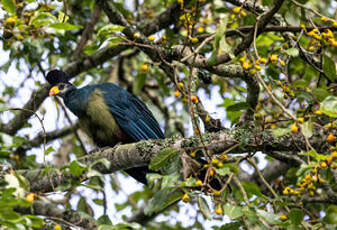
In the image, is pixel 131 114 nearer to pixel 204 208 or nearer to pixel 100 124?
pixel 100 124

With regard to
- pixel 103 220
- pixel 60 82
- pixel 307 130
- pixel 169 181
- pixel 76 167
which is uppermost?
pixel 60 82

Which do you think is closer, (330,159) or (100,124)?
(330,159)

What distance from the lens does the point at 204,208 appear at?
293cm

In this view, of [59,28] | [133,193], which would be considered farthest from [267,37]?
A: [133,193]

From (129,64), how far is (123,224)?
5.47 m

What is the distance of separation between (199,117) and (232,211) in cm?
193

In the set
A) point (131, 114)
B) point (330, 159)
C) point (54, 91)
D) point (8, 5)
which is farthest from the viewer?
point (54, 91)

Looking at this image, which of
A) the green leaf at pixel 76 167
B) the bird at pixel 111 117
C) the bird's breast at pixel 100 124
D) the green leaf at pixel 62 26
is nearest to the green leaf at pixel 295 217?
the green leaf at pixel 76 167

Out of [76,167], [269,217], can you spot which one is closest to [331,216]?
[269,217]

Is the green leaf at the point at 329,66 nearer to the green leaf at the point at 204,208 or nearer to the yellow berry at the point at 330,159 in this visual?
the yellow berry at the point at 330,159

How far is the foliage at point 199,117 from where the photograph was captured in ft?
9.49

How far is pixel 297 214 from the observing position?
3160 mm

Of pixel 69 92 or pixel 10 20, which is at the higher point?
pixel 10 20

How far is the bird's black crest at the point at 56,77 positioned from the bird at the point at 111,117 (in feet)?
0.44
